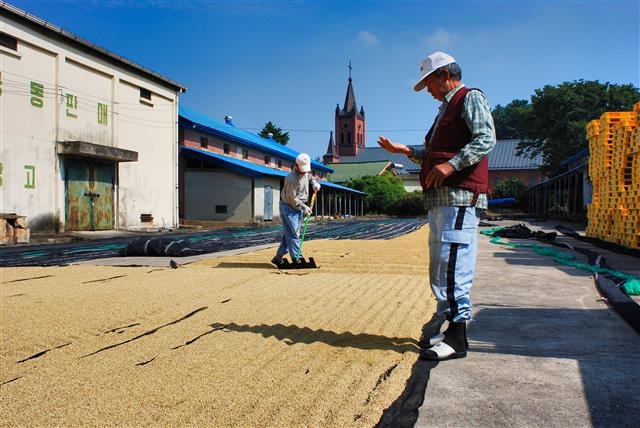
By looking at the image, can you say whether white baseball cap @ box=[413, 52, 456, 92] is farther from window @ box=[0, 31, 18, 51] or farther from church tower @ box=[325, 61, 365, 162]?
church tower @ box=[325, 61, 365, 162]

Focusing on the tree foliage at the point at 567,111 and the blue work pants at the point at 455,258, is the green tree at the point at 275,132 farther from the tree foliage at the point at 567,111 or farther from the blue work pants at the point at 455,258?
the blue work pants at the point at 455,258

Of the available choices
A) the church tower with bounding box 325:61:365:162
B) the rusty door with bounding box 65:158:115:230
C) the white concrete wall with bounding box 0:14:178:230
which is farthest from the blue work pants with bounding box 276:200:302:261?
the church tower with bounding box 325:61:365:162

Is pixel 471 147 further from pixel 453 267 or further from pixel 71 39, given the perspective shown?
pixel 71 39

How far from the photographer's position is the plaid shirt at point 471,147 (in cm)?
256

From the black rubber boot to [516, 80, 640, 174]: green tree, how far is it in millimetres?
34433

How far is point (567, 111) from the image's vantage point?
1369 inches

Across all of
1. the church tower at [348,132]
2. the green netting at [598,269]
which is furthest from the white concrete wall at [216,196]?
the church tower at [348,132]

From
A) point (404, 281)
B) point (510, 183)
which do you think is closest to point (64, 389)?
point (404, 281)

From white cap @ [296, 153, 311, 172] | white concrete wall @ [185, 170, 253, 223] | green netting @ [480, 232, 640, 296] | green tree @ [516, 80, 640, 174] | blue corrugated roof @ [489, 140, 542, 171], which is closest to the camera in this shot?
green netting @ [480, 232, 640, 296]

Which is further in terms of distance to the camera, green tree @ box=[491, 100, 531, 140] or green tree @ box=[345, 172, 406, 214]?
green tree @ box=[491, 100, 531, 140]

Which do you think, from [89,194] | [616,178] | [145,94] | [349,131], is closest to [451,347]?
Answer: [616,178]

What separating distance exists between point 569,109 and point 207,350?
37492 millimetres

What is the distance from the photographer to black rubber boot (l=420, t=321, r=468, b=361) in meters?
2.50

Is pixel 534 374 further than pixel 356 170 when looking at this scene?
No
